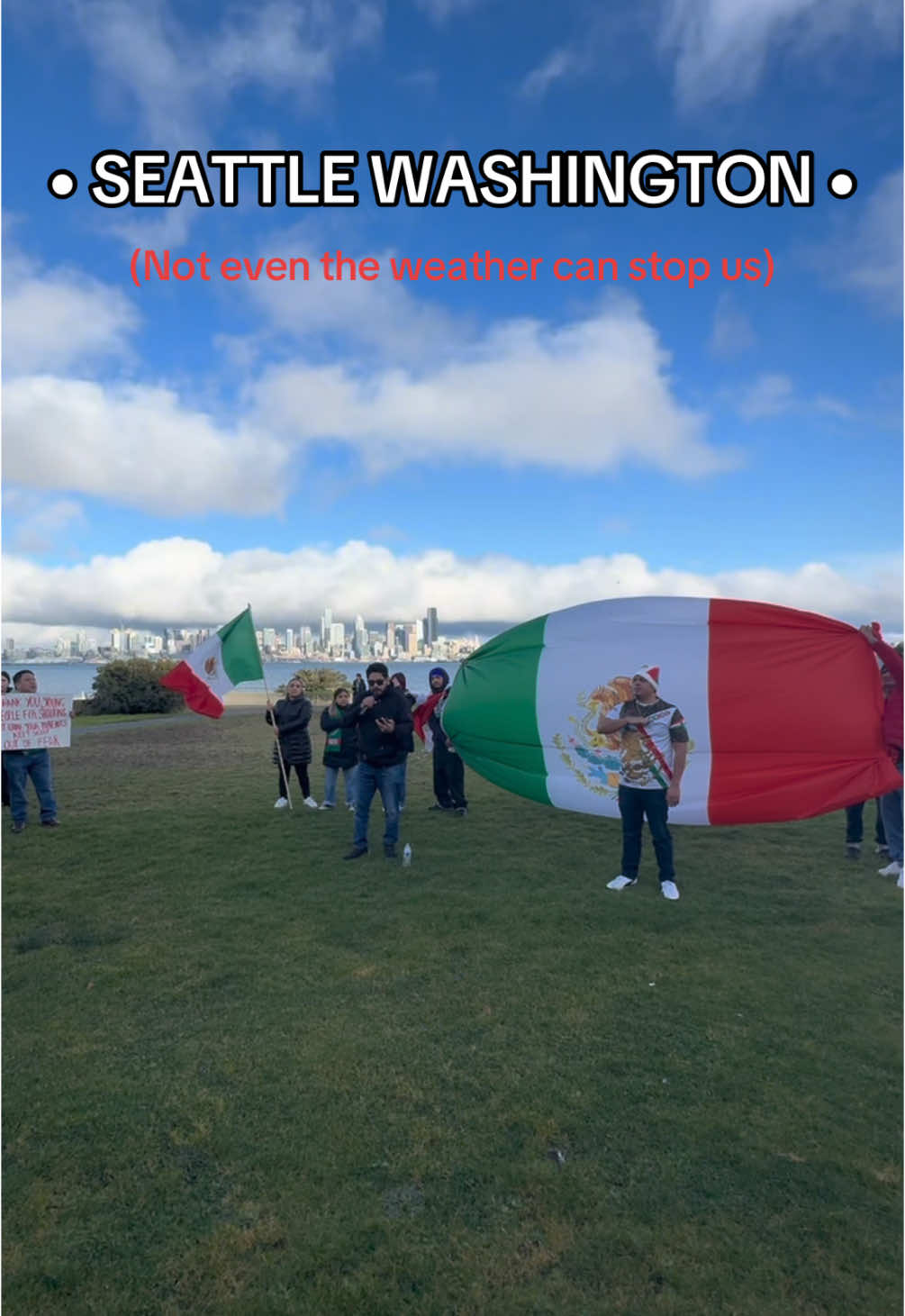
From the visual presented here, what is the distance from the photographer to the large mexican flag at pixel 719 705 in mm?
6691

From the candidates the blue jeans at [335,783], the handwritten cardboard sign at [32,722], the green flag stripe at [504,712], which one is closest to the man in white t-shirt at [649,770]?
the green flag stripe at [504,712]

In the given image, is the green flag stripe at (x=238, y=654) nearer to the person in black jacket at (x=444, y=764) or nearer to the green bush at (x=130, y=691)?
the person in black jacket at (x=444, y=764)

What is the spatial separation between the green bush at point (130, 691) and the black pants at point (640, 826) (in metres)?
24.2

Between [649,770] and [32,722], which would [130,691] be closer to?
[32,722]

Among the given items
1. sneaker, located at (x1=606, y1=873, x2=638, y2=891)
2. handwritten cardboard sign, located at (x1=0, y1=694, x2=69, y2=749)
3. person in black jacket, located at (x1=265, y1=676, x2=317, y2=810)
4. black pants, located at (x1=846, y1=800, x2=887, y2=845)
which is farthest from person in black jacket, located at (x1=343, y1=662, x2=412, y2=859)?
black pants, located at (x1=846, y1=800, x2=887, y2=845)

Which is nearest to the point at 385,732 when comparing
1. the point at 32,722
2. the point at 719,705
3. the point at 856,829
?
the point at 719,705

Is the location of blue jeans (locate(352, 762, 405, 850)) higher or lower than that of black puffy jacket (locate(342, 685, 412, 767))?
lower

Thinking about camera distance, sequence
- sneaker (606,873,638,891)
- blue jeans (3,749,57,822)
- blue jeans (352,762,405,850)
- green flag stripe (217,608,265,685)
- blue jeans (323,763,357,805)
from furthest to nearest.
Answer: green flag stripe (217,608,265,685) → blue jeans (323,763,357,805) → blue jeans (3,749,57,822) → blue jeans (352,762,405,850) → sneaker (606,873,638,891)

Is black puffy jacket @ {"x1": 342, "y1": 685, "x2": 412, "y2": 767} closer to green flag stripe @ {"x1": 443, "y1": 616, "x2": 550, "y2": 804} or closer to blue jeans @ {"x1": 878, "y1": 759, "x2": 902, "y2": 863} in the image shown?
green flag stripe @ {"x1": 443, "y1": 616, "x2": 550, "y2": 804}

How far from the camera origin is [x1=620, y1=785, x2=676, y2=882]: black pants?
6.55 metres

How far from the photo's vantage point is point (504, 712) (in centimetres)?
800

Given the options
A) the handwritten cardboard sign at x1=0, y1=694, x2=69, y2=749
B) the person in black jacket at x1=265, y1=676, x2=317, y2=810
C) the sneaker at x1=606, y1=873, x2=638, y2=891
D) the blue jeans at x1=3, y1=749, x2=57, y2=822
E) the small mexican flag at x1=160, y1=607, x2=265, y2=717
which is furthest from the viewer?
the person in black jacket at x1=265, y1=676, x2=317, y2=810

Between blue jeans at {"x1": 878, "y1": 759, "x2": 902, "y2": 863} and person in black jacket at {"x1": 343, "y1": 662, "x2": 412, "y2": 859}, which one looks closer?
blue jeans at {"x1": 878, "y1": 759, "x2": 902, "y2": 863}

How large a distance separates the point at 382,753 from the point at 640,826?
2.69m
